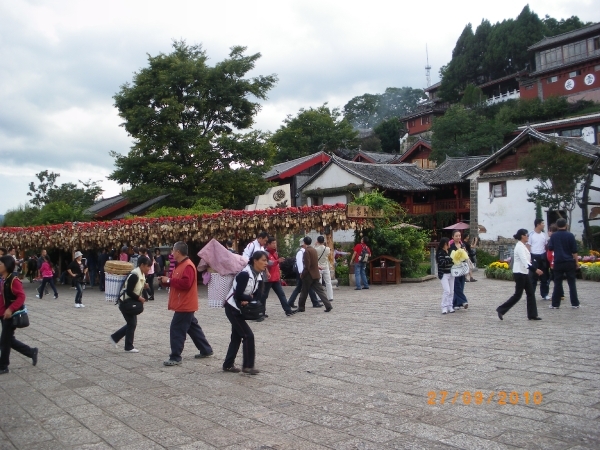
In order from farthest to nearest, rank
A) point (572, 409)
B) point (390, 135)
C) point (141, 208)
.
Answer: point (390, 135) < point (141, 208) < point (572, 409)

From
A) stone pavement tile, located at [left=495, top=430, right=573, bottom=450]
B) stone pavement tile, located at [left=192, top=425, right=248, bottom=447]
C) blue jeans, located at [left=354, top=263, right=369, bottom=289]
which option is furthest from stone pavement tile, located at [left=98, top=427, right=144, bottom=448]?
blue jeans, located at [left=354, top=263, right=369, bottom=289]

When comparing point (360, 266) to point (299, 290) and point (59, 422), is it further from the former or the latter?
point (59, 422)

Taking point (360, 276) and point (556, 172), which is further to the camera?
point (556, 172)

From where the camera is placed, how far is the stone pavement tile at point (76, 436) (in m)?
4.46

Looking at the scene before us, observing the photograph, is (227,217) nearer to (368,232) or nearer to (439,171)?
(368,232)

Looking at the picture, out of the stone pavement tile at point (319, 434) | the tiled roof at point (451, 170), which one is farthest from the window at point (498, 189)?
the stone pavement tile at point (319, 434)

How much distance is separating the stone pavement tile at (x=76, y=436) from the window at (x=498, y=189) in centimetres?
3092

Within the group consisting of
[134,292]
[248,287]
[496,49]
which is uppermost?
[496,49]

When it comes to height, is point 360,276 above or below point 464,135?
below

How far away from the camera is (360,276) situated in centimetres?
1711

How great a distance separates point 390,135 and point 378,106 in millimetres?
13609

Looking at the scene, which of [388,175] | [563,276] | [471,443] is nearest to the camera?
[471,443]

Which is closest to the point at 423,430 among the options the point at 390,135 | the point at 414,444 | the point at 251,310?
the point at 414,444

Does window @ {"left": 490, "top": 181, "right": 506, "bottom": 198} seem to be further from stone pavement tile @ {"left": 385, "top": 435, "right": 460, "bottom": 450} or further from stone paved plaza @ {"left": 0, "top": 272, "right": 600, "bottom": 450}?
stone pavement tile @ {"left": 385, "top": 435, "right": 460, "bottom": 450}
